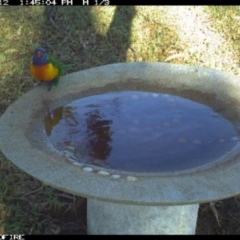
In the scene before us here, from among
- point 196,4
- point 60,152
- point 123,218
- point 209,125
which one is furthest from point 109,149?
point 196,4

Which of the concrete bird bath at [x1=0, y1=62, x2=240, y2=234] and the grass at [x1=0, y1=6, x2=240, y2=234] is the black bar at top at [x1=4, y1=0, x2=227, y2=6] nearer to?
the grass at [x1=0, y1=6, x2=240, y2=234]

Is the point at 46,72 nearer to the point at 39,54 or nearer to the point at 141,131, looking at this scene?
the point at 39,54

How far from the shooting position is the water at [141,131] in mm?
2051

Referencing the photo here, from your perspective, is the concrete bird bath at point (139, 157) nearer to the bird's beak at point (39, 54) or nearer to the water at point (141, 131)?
the water at point (141, 131)


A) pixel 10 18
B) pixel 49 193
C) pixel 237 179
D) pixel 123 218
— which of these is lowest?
pixel 49 193

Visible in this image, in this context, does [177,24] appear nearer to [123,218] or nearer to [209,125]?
[209,125]

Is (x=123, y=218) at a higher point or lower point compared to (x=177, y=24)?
lower

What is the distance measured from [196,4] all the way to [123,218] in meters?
3.86

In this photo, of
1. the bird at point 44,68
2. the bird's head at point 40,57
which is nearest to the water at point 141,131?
the bird at point 44,68

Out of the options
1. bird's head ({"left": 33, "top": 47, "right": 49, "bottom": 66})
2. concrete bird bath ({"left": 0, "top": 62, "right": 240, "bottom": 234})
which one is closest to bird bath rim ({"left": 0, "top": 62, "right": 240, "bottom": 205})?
concrete bird bath ({"left": 0, "top": 62, "right": 240, "bottom": 234})

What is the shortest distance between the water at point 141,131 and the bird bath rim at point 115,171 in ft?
0.20

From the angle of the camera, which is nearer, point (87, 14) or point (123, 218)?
point (123, 218)

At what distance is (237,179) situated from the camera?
6.07 ft

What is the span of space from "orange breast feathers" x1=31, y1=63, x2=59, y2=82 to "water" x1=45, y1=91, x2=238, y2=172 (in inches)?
8.4
